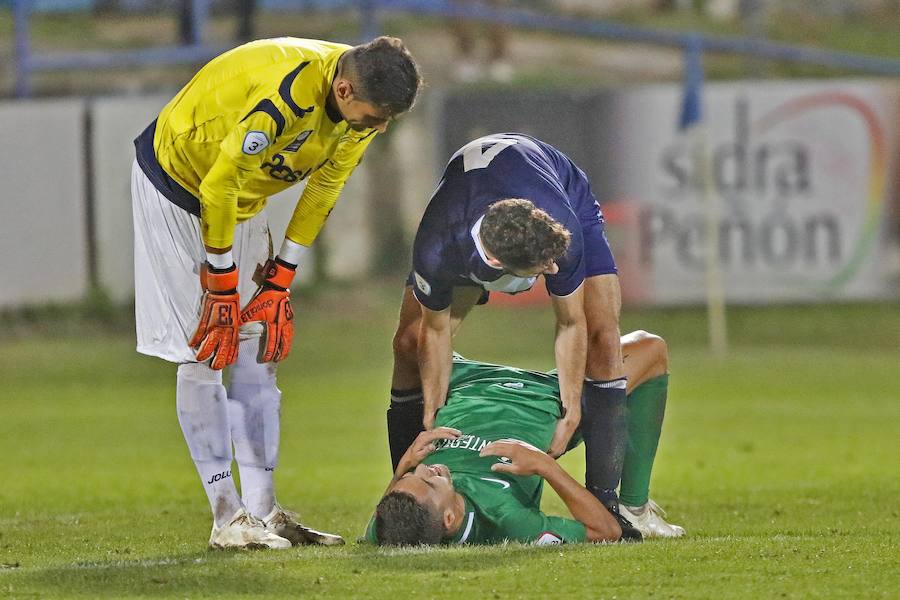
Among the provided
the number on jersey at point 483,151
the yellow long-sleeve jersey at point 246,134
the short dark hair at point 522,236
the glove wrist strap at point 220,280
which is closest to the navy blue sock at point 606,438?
the short dark hair at point 522,236

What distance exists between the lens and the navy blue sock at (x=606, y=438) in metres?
7.59

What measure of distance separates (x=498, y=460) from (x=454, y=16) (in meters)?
16.5

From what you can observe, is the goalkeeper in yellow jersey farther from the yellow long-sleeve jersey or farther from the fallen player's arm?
the fallen player's arm

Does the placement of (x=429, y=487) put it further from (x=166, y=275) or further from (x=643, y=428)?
(x=166, y=275)

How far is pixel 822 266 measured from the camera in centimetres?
2027

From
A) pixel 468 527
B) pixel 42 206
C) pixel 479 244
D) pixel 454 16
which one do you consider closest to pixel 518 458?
pixel 468 527

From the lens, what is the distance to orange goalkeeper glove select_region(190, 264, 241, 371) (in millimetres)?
7219

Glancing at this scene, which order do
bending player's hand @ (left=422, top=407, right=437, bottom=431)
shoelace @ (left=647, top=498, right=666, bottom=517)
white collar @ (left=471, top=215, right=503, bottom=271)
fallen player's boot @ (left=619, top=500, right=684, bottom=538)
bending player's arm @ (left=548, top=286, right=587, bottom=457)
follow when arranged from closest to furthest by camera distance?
white collar @ (left=471, top=215, right=503, bottom=271), bending player's arm @ (left=548, top=286, right=587, bottom=457), bending player's hand @ (left=422, top=407, right=437, bottom=431), fallen player's boot @ (left=619, top=500, right=684, bottom=538), shoelace @ (left=647, top=498, right=666, bottom=517)

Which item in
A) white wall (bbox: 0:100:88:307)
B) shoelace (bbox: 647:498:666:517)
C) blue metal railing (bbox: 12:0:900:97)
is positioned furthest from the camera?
blue metal railing (bbox: 12:0:900:97)

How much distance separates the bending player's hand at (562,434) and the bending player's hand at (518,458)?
372 mm

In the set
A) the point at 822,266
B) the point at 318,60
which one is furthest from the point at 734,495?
the point at 822,266

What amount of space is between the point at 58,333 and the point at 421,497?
1317 cm

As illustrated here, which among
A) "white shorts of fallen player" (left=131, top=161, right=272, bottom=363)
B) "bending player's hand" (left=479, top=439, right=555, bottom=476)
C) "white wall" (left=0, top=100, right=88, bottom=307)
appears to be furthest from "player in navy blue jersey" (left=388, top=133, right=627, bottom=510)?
"white wall" (left=0, top=100, right=88, bottom=307)

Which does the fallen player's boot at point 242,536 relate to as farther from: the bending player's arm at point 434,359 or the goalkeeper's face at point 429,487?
the bending player's arm at point 434,359
